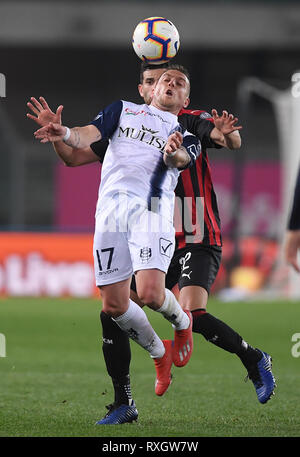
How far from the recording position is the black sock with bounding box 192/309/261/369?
19.9ft

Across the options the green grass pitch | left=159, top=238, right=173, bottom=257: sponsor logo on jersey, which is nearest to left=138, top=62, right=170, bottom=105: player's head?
left=159, top=238, right=173, bottom=257: sponsor logo on jersey

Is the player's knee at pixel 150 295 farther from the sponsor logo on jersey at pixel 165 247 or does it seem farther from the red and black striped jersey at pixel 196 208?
the red and black striped jersey at pixel 196 208

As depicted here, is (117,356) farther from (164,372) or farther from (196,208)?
(196,208)

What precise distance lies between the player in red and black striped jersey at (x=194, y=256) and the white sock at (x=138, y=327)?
0.67 ft

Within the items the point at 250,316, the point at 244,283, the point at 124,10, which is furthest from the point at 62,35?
the point at 250,316

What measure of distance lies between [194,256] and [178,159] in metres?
1.00

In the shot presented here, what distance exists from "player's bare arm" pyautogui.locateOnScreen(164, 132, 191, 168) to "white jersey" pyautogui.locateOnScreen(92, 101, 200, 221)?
90 millimetres

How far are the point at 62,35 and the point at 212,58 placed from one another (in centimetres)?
546

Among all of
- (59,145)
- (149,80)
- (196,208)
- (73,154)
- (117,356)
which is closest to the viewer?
(59,145)

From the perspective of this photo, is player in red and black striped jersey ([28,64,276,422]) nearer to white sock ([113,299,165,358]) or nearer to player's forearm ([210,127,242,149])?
player's forearm ([210,127,242,149])

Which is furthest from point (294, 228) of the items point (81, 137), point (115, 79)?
point (115, 79)

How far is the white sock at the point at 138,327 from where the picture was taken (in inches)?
216

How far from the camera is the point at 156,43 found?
20.5ft

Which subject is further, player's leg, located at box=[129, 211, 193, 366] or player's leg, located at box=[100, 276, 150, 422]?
player's leg, located at box=[100, 276, 150, 422]
